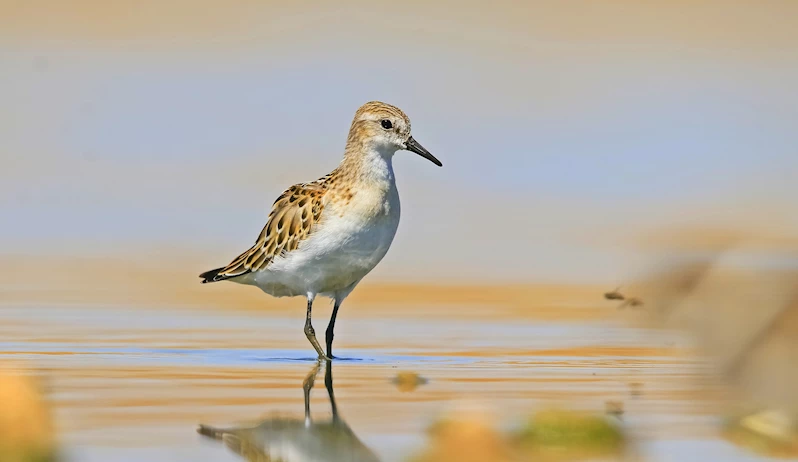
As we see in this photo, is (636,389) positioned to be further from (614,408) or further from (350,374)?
(350,374)

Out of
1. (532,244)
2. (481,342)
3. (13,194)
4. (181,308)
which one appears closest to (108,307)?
(181,308)

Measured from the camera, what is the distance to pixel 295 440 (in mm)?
7043

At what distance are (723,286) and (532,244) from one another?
977 centimetres

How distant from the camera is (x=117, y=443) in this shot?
6945mm

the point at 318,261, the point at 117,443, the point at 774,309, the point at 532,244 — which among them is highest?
the point at 532,244

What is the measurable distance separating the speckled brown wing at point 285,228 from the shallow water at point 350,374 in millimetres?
489

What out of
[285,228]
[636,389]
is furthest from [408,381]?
[285,228]

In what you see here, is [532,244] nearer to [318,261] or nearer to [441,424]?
[318,261]

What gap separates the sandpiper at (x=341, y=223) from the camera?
1059 cm

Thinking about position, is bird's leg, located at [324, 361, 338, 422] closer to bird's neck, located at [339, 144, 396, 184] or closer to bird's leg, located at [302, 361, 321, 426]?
bird's leg, located at [302, 361, 321, 426]

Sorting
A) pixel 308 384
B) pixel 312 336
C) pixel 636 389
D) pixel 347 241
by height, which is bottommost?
pixel 308 384

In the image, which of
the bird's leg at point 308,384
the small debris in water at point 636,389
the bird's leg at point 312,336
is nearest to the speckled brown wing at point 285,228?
the bird's leg at point 312,336

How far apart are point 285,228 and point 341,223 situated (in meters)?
0.69

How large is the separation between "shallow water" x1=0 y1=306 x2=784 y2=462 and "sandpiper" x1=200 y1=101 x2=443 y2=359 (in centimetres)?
46
